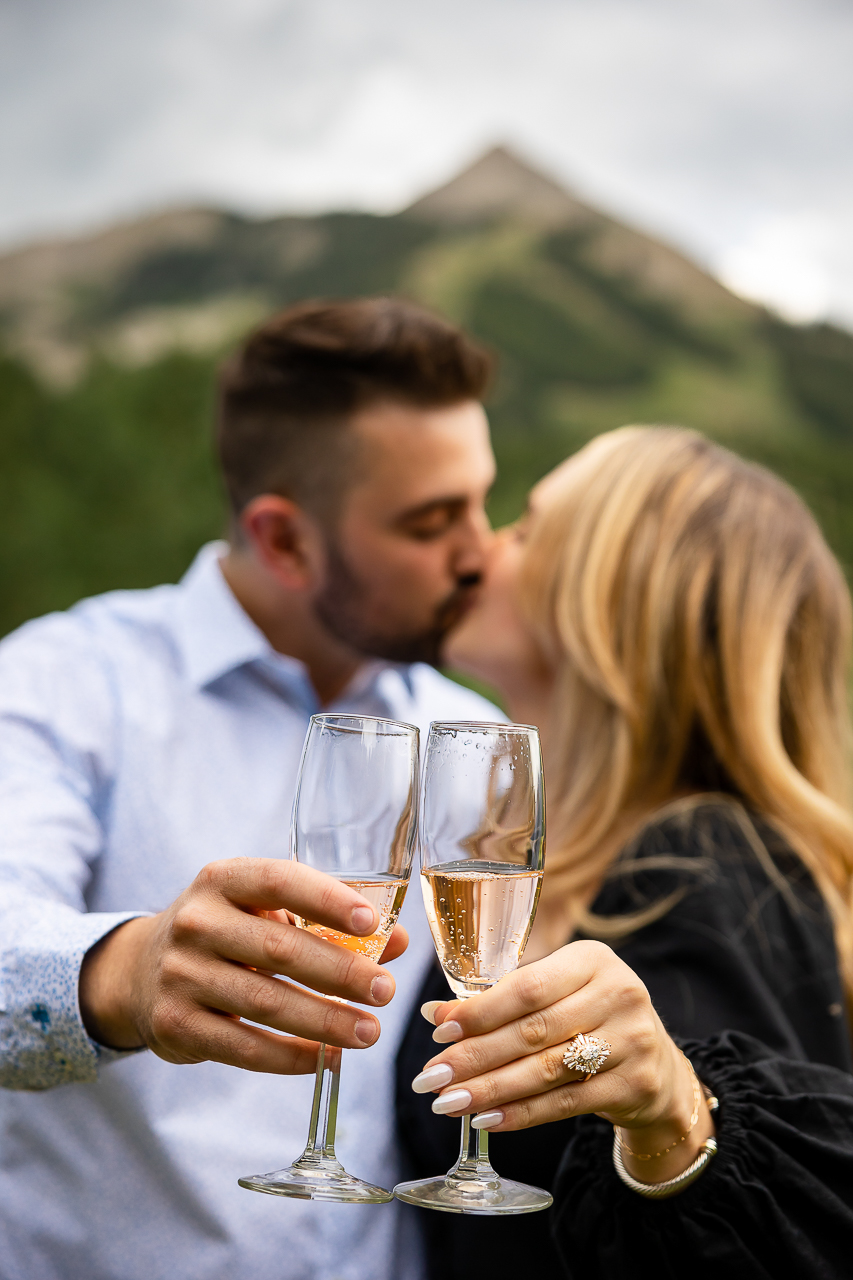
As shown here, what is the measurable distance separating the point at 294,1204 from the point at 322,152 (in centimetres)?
1334

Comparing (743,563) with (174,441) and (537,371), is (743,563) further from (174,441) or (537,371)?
(174,441)

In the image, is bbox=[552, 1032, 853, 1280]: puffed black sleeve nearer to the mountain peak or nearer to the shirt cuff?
the shirt cuff

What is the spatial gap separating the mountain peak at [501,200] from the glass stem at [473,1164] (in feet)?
44.1

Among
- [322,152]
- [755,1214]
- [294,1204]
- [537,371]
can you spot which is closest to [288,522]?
[294,1204]

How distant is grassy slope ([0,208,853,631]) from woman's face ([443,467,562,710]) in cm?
965

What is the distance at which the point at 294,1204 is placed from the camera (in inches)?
73.7

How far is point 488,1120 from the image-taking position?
3.62 feet

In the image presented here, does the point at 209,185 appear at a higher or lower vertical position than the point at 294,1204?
higher

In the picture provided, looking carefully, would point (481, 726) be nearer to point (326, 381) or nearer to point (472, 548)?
point (472, 548)

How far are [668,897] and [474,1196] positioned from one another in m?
0.80

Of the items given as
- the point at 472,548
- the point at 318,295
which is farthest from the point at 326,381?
the point at 318,295

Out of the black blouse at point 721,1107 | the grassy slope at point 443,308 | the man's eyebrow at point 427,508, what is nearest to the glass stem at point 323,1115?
the black blouse at point 721,1107

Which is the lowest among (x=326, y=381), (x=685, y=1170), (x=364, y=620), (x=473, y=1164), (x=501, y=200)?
(x=685, y=1170)

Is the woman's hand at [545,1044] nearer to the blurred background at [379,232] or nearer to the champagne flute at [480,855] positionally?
the champagne flute at [480,855]
